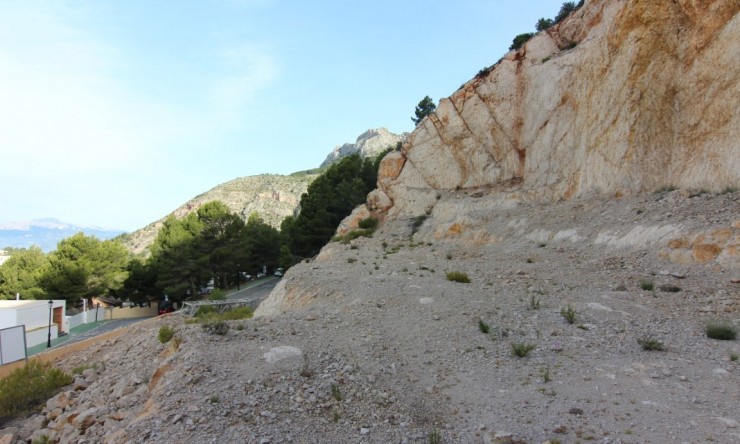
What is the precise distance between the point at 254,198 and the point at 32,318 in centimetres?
7754

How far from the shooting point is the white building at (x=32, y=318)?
2447cm

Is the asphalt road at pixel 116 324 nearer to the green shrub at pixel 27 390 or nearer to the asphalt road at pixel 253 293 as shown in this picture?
the asphalt road at pixel 253 293

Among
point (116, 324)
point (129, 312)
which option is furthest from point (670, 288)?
point (129, 312)

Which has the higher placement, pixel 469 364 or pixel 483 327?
pixel 483 327

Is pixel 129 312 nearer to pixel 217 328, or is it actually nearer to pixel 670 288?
pixel 217 328

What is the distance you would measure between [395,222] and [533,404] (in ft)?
69.2

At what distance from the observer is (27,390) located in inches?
392

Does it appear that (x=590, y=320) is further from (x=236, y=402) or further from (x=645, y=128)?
(x=645, y=128)

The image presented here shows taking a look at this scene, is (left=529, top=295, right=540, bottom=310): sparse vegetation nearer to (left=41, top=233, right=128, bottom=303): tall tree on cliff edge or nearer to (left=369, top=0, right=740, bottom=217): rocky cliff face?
(left=369, top=0, right=740, bottom=217): rocky cliff face

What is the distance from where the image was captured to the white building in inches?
963

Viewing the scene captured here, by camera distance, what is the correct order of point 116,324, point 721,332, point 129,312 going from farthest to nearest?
point 129,312
point 116,324
point 721,332

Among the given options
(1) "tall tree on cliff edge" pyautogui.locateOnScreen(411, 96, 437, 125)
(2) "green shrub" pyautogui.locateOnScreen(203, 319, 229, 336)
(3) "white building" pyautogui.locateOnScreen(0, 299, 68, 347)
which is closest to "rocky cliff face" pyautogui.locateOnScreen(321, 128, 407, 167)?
(1) "tall tree on cliff edge" pyautogui.locateOnScreen(411, 96, 437, 125)

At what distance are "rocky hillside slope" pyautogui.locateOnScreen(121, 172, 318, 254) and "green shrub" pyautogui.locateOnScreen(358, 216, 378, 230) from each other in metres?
63.2

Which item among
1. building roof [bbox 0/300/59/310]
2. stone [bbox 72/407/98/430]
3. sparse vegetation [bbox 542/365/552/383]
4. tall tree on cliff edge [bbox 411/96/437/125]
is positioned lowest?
stone [bbox 72/407/98/430]
